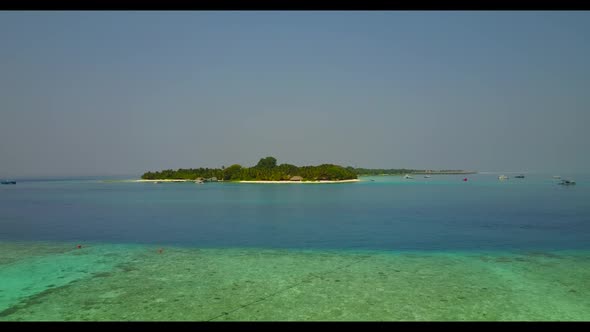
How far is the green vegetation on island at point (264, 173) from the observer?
9138 cm

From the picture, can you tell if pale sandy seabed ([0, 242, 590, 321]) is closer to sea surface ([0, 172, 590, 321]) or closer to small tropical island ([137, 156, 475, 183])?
sea surface ([0, 172, 590, 321])

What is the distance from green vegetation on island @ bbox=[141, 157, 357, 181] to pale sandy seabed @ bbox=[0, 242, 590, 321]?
77683mm

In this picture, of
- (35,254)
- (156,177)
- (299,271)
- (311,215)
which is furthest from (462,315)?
(156,177)

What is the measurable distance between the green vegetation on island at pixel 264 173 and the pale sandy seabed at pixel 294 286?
7768cm

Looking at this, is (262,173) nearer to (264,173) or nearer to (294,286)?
(264,173)

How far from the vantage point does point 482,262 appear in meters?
11.3

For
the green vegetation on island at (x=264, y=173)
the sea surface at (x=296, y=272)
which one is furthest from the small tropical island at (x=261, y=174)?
the sea surface at (x=296, y=272)

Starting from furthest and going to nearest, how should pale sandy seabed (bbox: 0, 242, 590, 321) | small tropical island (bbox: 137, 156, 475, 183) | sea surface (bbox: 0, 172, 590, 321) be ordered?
small tropical island (bbox: 137, 156, 475, 183) < sea surface (bbox: 0, 172, 590, 321) < pale sandy seabed (bbox: 0, 242, 590, 321)

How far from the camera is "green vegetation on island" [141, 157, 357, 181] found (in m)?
91.4

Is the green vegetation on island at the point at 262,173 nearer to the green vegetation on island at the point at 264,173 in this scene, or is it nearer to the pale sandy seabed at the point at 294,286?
the green vegetation on island at the point at 264,173

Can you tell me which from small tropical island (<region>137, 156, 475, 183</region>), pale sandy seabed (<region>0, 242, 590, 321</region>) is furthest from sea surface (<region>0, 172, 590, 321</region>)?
small tropical island (<region>137, 156, 475, 183</region>)

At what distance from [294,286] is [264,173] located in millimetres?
86053

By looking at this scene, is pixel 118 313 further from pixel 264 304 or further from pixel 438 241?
pixel 438 241
